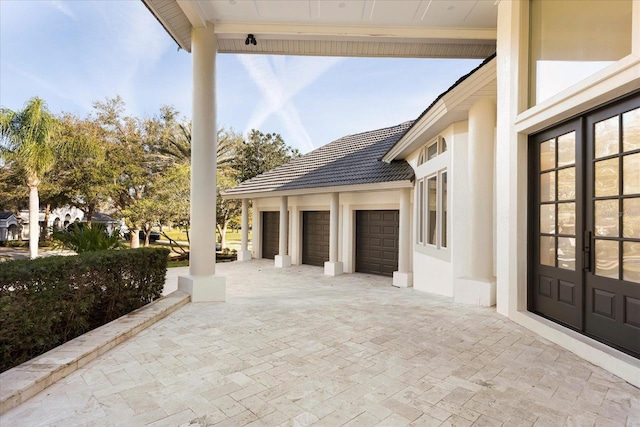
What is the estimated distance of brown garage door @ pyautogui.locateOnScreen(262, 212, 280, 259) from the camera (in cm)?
1469

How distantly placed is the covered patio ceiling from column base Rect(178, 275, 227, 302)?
193 inches

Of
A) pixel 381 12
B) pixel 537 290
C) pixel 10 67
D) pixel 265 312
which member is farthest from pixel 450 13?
pixel 10 67

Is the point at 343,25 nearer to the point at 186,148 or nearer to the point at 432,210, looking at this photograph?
the point at 432,210

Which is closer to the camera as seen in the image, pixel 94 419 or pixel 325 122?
pixel 94 419

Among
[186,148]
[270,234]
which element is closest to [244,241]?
[270,234]

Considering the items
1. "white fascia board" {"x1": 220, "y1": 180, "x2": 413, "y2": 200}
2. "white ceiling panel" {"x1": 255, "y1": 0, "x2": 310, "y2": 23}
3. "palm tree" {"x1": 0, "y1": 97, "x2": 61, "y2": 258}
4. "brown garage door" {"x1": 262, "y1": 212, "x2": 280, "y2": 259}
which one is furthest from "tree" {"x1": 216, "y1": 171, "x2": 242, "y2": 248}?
"white ceiling panel" {"x1": 255, "y1": 0, "x2": 310, "y2": 23}

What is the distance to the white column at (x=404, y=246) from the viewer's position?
888 cm

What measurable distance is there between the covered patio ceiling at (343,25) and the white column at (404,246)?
383cm

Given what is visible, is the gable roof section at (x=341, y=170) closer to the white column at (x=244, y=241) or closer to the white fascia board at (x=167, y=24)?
the white column at (x=244, y=241)

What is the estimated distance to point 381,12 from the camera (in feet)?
20.3

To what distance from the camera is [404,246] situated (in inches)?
365

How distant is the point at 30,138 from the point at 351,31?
17.1 m

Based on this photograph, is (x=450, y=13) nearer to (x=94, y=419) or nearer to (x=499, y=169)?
(x=499, y=169)

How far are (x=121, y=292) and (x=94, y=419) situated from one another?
282cm
